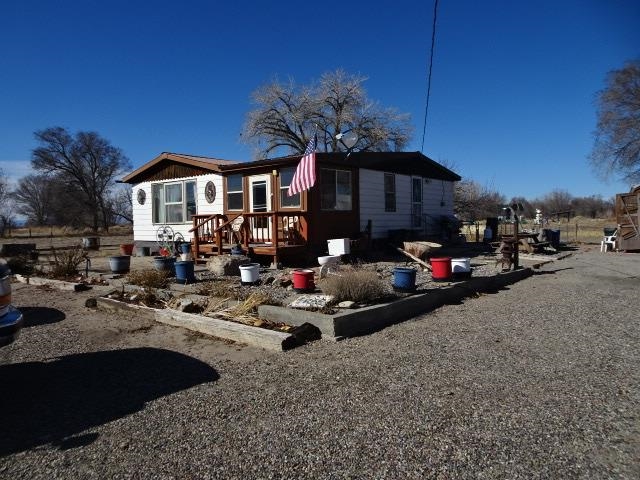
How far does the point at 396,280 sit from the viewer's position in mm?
7043

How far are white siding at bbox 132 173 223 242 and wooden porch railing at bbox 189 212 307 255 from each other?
1116mm

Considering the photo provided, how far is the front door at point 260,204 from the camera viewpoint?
12439 millimetres

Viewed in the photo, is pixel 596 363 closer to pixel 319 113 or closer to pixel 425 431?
pixel 425 431

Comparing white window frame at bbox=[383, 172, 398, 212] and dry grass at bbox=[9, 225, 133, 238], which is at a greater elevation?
white window frame at bbox=[383, 172, 398, 212]

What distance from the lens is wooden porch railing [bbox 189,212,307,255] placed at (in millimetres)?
11211

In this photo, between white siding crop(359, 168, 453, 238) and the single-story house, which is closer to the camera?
the single-story house

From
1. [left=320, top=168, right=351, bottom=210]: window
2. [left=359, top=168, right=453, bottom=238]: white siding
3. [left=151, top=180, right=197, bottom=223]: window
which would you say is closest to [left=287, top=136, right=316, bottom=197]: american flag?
[left=320, top=168, right=351, bottom=210]: window

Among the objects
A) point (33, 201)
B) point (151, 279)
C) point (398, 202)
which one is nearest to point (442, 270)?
point (151, 279)

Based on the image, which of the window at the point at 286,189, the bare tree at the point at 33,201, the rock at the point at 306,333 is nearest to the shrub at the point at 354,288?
the rock at the point at 306,333

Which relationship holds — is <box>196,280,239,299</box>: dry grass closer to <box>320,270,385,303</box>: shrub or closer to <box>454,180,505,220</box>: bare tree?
<box>320,270,385,303</box>: shrub

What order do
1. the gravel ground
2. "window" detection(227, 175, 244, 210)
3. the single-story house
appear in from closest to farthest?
the gravel ground
the single-story house
"window" detection(227, 175, 244, 210)

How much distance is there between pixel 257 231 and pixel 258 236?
443 mm

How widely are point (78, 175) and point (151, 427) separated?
2158 inches

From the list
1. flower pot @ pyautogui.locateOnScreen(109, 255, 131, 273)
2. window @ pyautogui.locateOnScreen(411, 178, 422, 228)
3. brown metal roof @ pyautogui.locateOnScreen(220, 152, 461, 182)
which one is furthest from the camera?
window @ pyautogui.locateOnScreen(411, 178, 422, 228)
